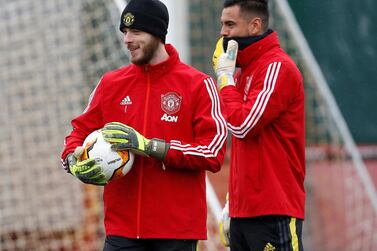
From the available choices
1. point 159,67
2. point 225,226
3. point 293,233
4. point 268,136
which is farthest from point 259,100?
→ point 225,226

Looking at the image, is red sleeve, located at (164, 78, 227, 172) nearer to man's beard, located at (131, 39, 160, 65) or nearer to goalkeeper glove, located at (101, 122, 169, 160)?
goalkeeper glove, located at (101, 122, 169, 160)

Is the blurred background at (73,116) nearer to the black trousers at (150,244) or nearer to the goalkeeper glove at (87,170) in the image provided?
the black trousers at (150,244)

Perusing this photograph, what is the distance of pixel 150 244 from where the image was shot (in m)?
5.41

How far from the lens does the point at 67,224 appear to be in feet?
28.9

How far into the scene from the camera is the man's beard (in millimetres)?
5387

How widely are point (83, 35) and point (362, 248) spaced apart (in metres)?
3.24

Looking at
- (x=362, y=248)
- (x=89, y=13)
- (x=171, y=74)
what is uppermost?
Result: (x=89, y=13)

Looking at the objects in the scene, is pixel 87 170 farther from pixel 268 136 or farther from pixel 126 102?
pixel 268 136

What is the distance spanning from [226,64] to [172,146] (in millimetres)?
868

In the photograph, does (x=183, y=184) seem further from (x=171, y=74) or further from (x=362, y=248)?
(x=362, y=248)

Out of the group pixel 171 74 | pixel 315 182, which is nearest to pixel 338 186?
pixel 315 182

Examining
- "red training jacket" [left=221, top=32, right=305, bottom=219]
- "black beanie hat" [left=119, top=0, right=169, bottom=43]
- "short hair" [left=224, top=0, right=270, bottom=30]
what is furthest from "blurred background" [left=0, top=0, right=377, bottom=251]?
"black beanie hat" [left=119, top=0, right=169, bottom=43]

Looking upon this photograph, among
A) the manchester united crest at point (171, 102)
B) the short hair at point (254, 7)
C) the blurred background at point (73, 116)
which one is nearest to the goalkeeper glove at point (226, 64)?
the short hair at point (254, 7)

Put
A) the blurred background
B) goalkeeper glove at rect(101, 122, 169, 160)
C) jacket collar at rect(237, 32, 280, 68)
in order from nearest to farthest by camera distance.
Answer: goalkeeper glove at rect(101, 122, 169, 160), jacket collar at rect(237, 32, 280, 68), the blurred background
